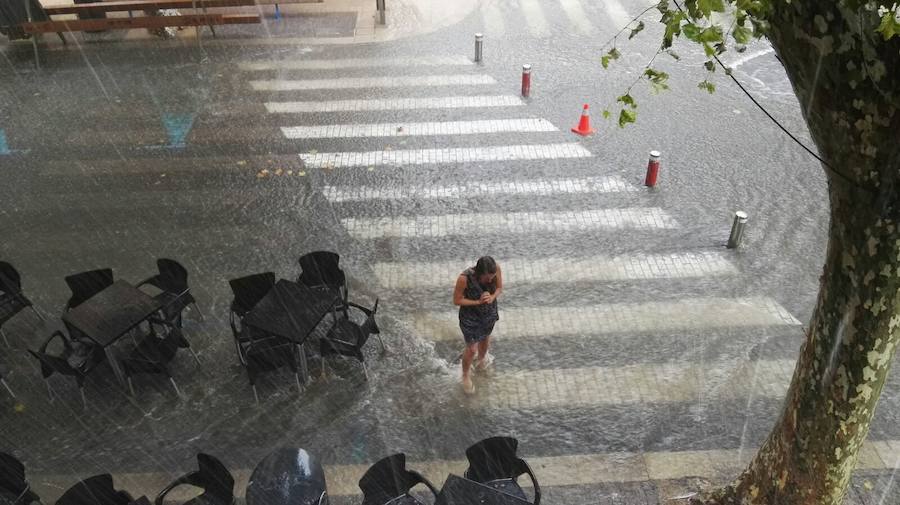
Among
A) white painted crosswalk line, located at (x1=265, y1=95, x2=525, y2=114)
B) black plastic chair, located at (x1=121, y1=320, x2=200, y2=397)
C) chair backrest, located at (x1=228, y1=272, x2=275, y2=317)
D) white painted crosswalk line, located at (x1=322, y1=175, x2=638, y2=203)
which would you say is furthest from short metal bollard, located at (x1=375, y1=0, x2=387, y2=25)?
black plastic chair, located at (x1=121, y1=320, x2=200, y2=397)

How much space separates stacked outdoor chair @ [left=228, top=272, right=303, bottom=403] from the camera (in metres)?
6.68

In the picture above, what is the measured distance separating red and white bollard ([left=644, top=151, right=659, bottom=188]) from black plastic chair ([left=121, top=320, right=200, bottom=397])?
250 inches

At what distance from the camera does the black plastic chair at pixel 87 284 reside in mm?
7183

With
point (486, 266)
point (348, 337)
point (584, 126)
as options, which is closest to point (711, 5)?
point (486, 266)

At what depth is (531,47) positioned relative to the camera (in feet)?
46.5

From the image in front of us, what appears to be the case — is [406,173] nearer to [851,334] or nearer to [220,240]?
[220,240]

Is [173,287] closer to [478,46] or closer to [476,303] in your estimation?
[476,303]

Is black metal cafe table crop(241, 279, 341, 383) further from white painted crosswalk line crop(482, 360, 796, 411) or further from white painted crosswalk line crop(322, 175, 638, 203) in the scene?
white painted crosswalk line crop(322, 175, 638, 203)

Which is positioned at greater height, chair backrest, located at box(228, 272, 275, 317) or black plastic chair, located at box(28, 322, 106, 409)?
chair backrest, located at box(228, 272, 275, 317)

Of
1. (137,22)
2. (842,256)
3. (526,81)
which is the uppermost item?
(842,256)

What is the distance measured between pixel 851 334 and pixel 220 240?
23.8ft

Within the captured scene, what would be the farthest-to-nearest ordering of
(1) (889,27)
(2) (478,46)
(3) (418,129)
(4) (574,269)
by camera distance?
(2) (478,46) → (3) (418,129) → (4) (574,269) → (1) (889,27)

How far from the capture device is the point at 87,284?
286 inches

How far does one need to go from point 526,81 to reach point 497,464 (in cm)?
821
